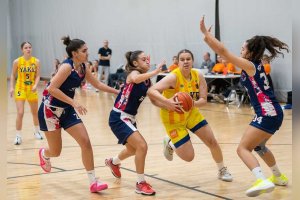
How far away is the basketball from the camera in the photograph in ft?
16.2

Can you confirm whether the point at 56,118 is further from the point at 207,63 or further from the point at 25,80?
the point at 207,63

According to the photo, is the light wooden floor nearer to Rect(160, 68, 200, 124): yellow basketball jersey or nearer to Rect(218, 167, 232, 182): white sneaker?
Rect(218, 167, 232, 182): white sneaker

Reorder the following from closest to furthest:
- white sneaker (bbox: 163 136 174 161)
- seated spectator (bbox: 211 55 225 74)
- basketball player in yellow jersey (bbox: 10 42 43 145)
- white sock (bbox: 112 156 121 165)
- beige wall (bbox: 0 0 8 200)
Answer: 1. beige wall (bbox: 0 0 8 200)
2. white sock (bbox: 112 156 121 165)
3. white sneaker (bbox: 163 136 174 161)
4. basketball player in yellow jersey (bbox: 10 42 43 145)
5. seated spectator (bbox: 211 55 225 74)

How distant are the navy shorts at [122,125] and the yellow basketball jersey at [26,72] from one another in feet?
12.8

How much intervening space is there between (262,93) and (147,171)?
2.14 meters

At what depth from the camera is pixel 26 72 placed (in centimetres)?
862

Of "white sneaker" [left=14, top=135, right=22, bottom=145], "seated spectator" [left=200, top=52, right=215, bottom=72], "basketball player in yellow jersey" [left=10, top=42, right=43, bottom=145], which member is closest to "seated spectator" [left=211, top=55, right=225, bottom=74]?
"seated spectator" [left=200, top=52, right=215, bottom=72]

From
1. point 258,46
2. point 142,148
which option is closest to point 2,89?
point 258,46

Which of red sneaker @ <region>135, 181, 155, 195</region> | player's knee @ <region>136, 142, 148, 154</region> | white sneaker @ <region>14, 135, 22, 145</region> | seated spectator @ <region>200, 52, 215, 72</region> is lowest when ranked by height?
white sneaker @ <region>14, 135, 22, 145</region>

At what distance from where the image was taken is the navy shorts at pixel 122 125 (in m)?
5.00

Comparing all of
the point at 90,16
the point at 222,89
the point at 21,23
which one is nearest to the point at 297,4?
the point at 222,89

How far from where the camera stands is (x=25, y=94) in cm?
864

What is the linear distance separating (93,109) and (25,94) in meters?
5.40

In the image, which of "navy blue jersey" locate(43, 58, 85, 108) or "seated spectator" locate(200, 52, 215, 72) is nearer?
"navy blue jersey" locate(43, 58, 85, 108)
